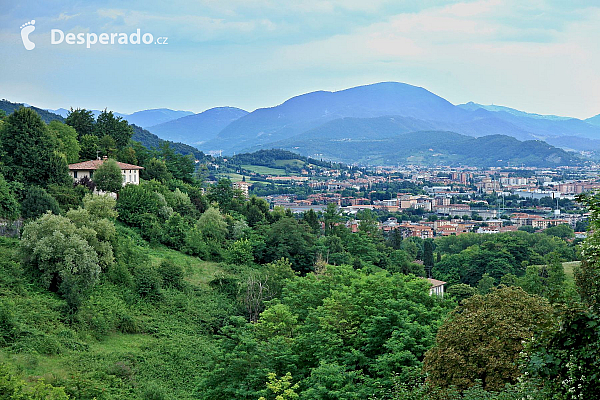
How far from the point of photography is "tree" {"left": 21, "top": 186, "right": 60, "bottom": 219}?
84.6ft

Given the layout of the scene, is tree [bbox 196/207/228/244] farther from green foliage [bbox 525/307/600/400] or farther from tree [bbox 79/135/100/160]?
green foliage [bbox 525/307/600/400]

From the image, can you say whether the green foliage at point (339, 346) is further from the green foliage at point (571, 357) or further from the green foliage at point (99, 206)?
the green foliage at point (99, 206)

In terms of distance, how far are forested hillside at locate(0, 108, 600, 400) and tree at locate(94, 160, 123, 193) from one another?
0.08 meters

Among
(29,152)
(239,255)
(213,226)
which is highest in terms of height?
(29,152)

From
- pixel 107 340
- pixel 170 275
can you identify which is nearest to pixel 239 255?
pixel 170 275

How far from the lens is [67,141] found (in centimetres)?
3566

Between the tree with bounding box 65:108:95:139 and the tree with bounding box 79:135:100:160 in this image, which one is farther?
the tree with bounding box 65:108:95:139

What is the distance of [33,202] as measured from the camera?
26.1 meters

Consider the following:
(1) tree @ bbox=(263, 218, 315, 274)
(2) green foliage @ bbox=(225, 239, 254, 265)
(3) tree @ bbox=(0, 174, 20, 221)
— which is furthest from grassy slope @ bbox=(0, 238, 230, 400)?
(1) tree @ bbox=(263, 218, 315, 274)

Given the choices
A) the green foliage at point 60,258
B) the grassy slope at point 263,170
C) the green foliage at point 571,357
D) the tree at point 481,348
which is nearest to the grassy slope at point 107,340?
the green foliage at point 60,258

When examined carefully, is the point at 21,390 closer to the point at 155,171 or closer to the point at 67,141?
the point at 67,141

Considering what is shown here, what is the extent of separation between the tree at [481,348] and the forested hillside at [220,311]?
0.03 metres

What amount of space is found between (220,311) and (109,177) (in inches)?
559

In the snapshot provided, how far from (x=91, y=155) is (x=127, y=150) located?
3156 mm
